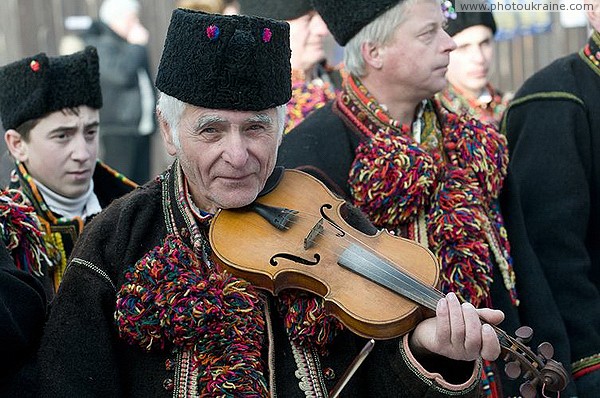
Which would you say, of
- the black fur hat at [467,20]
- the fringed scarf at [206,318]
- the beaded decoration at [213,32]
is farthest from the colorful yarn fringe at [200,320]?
the black fur hat at [467,20]

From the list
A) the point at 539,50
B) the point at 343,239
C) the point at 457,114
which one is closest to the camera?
the point at 343,239

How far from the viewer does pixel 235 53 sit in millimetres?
3014

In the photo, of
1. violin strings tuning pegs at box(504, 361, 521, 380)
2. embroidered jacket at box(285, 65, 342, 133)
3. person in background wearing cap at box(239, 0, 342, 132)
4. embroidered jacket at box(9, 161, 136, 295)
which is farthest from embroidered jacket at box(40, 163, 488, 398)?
person in background wearing cap at box(239, 0, 342, 132)

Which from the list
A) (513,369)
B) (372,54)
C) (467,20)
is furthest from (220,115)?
(467,20)

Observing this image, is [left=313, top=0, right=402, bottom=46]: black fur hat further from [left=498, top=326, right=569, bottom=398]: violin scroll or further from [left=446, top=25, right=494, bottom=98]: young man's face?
[left=446, top=25, right=494, bottom=98]: young man's face

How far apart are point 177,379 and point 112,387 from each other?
165mm

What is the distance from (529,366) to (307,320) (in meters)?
0.58

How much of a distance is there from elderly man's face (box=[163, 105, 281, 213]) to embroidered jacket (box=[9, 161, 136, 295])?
42.3 inches

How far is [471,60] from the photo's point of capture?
674cm

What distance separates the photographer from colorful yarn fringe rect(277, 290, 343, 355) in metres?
3.04

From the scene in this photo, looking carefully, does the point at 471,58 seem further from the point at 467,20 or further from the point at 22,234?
the point at 22,234

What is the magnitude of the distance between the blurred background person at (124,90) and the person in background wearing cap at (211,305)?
7.31m

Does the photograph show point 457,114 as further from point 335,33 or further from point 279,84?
point 279,84

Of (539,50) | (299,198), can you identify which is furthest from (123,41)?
(299,198)
